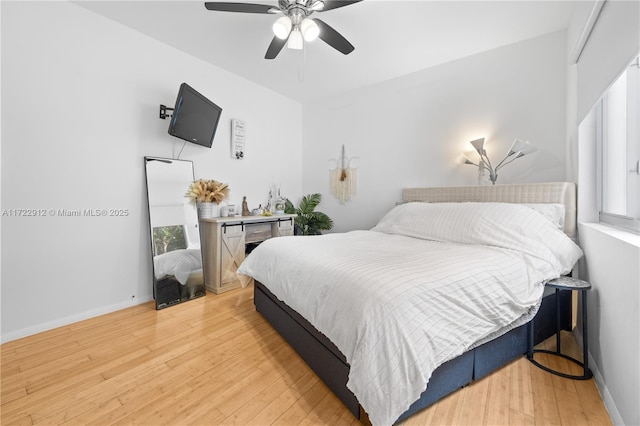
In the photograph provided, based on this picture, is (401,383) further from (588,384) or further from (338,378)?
(588,384)

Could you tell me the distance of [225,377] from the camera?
5.27ft

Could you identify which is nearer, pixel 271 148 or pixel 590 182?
pixel 590 182

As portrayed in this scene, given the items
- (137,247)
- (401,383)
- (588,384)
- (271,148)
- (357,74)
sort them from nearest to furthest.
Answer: (401,383), (588,384), (137,247), (357,74), (271,148)

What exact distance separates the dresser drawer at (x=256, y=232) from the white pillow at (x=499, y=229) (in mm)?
1879

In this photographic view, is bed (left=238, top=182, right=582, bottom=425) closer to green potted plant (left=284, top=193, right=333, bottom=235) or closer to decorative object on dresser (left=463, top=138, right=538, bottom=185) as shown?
decorative object on dresser (left=463, top=138, right=538, bottom=185)

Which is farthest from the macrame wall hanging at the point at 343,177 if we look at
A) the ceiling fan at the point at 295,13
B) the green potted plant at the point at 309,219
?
the ceiling fan at the point at 295,13

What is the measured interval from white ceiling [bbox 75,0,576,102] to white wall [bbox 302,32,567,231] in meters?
0.21

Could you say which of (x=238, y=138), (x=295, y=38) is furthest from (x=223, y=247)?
(x=295, y=38)

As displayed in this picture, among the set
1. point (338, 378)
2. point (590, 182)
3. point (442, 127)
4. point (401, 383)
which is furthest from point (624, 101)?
point (338, 378)

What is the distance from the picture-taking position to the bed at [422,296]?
1.09 m

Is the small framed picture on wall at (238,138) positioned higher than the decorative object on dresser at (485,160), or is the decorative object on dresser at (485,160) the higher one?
the small framed picture on wall at (238,138)

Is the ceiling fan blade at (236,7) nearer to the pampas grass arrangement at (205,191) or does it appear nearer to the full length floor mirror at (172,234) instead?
the full length floor mirror at (172,234)

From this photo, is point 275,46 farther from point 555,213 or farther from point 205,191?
point 555,213

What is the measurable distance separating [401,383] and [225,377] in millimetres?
1106
